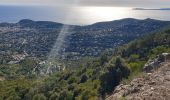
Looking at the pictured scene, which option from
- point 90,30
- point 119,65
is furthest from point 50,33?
point 119,65

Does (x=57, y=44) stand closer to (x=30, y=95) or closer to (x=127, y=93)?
(x=30, y=95)

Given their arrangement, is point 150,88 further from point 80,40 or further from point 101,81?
point 80,40

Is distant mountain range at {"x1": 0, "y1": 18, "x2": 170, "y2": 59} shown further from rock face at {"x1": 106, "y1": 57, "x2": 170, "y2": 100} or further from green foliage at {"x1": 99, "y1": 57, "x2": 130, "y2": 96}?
rock face at {"x1": 106, "y1": 57, "x2": 170, "y2": 100}

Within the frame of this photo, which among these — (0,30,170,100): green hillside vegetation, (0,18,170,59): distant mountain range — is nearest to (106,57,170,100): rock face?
(0,30,170,100): green hillside vegetation

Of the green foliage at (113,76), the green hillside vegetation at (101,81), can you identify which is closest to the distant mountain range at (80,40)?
the green hillside vegetation at (101,81)

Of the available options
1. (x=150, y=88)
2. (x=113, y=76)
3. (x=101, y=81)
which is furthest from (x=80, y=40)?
(x=150, y=88)

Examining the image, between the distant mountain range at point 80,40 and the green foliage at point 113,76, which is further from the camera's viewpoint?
the distant mountain range at point 80,40

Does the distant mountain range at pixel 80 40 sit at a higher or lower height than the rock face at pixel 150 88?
lower

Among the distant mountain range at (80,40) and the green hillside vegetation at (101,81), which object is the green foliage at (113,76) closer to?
the green hillside vegetation at (101,81)
